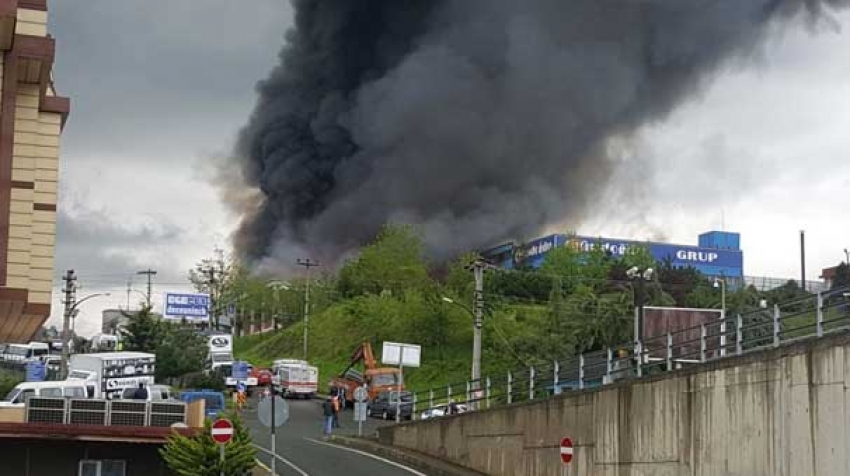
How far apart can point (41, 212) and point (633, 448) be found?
13.4m

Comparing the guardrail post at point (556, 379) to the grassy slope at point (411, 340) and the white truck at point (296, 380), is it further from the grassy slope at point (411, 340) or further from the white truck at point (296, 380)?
the white truck at point (296, 380)

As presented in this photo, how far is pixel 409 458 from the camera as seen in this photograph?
36625 millimetres

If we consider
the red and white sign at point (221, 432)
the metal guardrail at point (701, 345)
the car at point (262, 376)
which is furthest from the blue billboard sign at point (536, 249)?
the red and white sign at point (221, 432)

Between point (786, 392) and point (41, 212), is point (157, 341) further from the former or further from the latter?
point (786, 392)

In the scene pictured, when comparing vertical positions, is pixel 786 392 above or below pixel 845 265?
below

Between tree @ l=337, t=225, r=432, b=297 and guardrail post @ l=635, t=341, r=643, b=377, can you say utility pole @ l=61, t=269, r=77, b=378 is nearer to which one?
tree @ l=337, t=225, r=432, b=297

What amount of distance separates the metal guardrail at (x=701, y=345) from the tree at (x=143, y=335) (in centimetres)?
4328

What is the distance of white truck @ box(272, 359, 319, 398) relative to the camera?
72312 millimetres

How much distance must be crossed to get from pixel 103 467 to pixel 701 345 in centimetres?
1530

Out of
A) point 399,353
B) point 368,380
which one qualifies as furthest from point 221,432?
point 368,380

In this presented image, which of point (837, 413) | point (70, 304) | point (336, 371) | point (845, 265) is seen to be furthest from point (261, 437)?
point (845, 265)

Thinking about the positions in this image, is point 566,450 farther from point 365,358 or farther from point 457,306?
point 457,306

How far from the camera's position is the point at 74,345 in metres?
120

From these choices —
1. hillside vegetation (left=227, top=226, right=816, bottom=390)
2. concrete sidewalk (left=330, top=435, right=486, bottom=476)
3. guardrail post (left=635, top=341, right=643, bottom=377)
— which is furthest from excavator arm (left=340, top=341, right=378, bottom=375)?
guardrail post (left=635, top=341, right=643, bottom=377)
